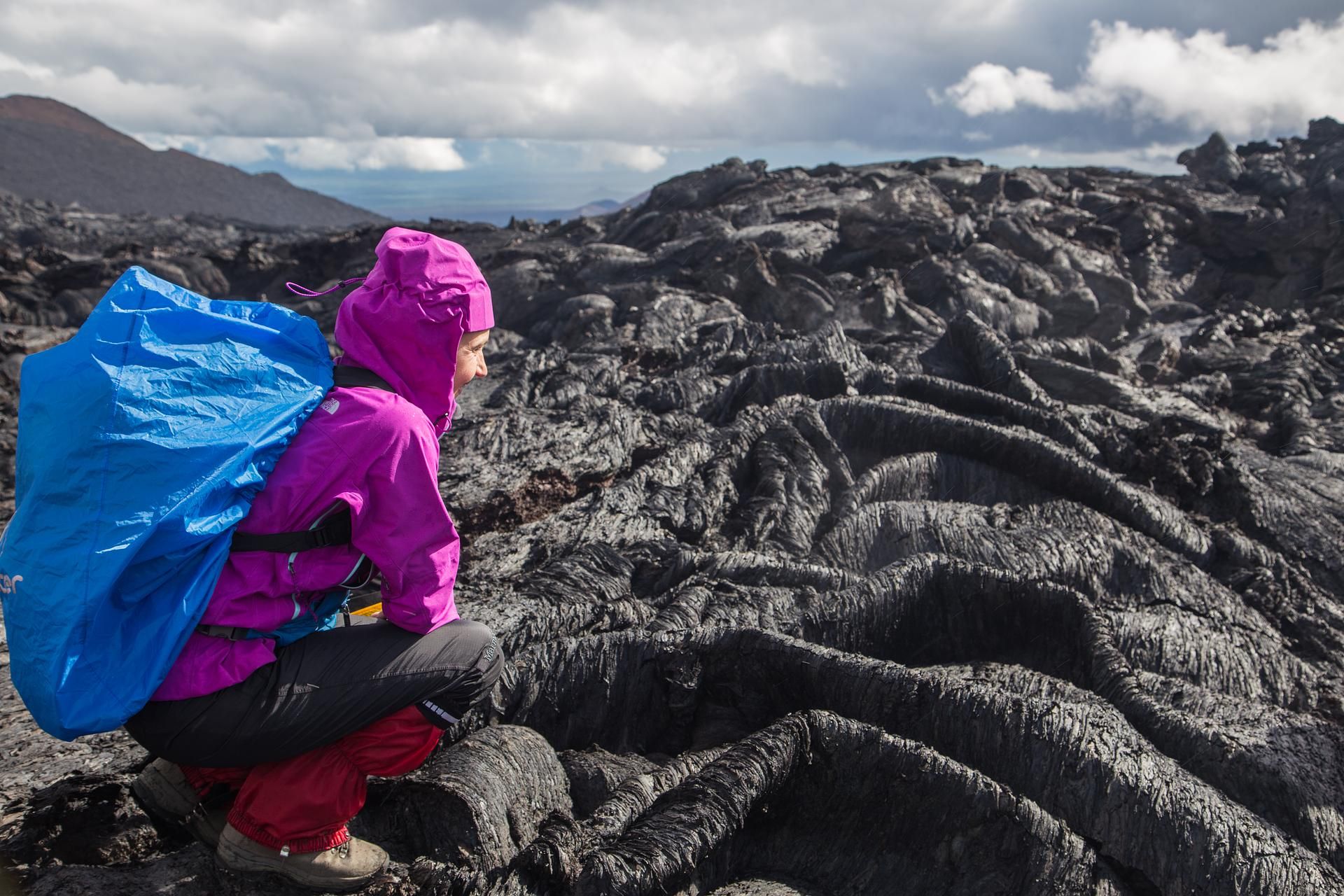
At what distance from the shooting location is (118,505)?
261 centimetres

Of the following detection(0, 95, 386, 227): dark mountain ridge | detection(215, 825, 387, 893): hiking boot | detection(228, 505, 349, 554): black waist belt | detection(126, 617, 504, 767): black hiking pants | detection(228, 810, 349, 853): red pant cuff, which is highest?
detection(0, 95, 386, 227): dark mountain ridge

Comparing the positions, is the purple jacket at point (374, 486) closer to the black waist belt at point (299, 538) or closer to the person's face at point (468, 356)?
the black waist belt at point (299, 538)

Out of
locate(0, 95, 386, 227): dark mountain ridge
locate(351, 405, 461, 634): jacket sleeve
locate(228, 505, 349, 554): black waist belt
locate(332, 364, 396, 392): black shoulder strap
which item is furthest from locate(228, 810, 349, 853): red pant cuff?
locate(0, 95, 386, 227): dark mountain ridge

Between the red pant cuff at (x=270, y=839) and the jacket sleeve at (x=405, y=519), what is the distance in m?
0.88

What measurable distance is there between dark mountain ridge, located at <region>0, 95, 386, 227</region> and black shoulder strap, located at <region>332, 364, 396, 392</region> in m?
51.8

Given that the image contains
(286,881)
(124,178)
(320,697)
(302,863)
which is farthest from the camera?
(124,178)

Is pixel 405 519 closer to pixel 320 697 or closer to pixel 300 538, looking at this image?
pixel 300 538

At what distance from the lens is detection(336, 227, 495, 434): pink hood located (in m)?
3.21

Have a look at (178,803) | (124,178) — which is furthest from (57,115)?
(178,803)

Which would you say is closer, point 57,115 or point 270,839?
point 270,839

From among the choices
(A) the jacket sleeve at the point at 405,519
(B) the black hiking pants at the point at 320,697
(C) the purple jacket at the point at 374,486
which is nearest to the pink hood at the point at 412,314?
(C) the purple jacket at the point at 374,486

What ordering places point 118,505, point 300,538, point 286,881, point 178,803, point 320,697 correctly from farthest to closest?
point 178,803 → point 286,881 → point 320,697 → point 300,538 → point 118,505

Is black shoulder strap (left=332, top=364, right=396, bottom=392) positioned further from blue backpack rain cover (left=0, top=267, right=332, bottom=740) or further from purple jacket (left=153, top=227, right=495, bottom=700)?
blue backpack rain cover (left=0, top=267, right=332, bottom=740)

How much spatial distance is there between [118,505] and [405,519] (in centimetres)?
82
